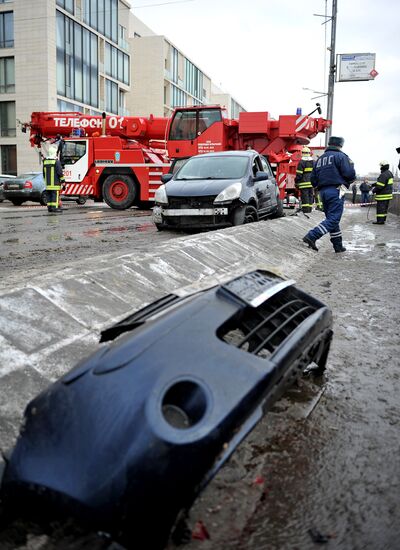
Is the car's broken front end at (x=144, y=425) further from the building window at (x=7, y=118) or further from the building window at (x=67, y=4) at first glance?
the building window at (x=67, y=4)

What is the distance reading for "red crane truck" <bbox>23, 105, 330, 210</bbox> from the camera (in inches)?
579

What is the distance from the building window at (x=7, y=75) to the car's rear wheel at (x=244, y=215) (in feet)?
109

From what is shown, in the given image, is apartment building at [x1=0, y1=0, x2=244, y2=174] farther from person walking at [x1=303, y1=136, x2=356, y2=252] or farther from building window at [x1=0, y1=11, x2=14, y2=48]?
person walking at [x1=303, y1=136, x2=356, y2=252]

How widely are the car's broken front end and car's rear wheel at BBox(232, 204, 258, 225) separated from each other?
22.2ft

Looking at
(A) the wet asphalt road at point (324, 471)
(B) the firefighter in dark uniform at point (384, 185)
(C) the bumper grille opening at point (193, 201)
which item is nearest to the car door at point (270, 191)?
(C) the bumper grille opening at point (193, 201)

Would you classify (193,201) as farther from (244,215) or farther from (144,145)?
(144,145)

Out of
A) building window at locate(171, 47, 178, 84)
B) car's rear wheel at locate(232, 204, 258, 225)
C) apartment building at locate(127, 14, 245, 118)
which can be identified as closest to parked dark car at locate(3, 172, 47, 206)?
car's rear wheel at locate(232, 204, 258, 225)

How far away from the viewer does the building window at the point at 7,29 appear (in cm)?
3531

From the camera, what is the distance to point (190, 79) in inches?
2539

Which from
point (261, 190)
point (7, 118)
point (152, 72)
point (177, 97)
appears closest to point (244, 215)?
point (261, 190)

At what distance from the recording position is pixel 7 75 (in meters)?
36.1

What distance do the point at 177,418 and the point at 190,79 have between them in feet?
225

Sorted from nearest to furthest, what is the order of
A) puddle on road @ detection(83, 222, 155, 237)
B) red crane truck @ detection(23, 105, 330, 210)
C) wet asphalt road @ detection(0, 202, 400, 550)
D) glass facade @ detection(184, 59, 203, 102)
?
wet asphalt road @ detection(0, 202, 400, 550)
puddle on road @ detection(83, 222, 155, 237)
red crane truck @ detection(23, 105, 330, 210)
glass facade @ detection(184, 59, 203, 102)

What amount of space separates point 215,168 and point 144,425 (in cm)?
808
